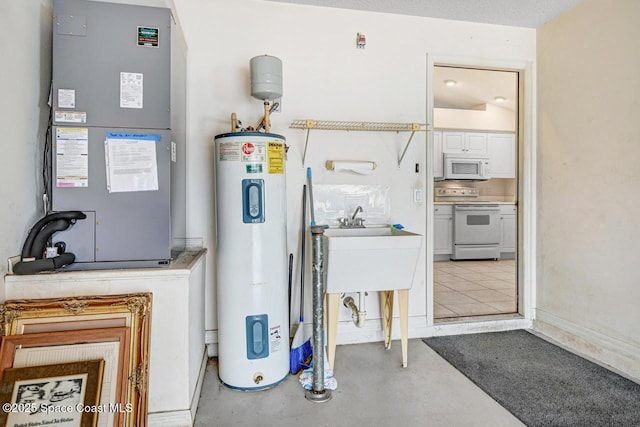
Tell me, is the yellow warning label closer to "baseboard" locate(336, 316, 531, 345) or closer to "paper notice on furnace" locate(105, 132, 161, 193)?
"paper notice on furnace" locate(105, 132, 161, 193)

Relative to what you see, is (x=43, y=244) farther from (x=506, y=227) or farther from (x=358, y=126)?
(x=506, y=227)

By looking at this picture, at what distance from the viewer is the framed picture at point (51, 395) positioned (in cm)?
128

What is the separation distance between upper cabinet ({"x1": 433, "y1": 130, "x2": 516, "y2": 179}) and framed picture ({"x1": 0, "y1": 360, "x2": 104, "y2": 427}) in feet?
18.9

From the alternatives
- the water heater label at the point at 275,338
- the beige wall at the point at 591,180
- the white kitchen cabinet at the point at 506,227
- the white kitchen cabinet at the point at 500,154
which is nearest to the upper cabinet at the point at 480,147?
the white kitchen cabinet at the point at 500,154

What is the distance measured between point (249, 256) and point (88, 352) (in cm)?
85

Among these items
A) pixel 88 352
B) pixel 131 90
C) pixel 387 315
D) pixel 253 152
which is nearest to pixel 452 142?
pixel 387 315

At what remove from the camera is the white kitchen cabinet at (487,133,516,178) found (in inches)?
252

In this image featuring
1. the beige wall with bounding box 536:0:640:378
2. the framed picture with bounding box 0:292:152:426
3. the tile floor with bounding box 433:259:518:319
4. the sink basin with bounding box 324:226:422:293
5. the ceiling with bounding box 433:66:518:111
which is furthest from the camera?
the ceiling with bounding box 433:66:518:111

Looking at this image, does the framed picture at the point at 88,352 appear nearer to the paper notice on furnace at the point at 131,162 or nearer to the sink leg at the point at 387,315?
the paper notice on furnace at the point at 131,162

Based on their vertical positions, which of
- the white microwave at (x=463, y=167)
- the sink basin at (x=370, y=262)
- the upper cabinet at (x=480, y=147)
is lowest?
the sink basin at (x=370, y=262)

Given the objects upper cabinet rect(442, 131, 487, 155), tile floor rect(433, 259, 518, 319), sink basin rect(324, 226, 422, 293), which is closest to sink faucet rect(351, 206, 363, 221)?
sink basin rect(324, 226, 422, 293)

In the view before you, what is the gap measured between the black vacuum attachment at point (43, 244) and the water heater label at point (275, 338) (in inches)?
42.8

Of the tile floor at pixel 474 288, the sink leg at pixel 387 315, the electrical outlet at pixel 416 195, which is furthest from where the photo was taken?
the tile floor at pixel 474 288

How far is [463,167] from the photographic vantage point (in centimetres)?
616
